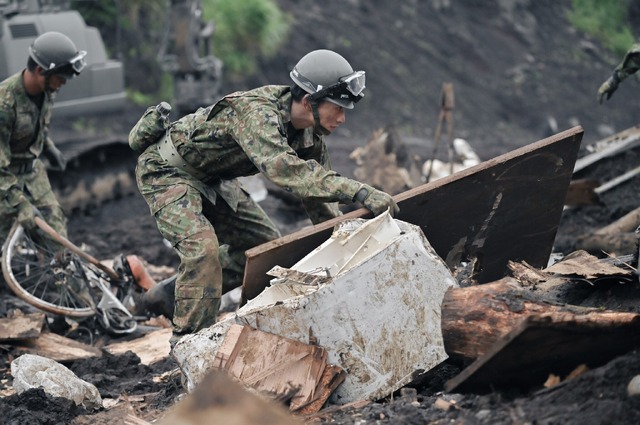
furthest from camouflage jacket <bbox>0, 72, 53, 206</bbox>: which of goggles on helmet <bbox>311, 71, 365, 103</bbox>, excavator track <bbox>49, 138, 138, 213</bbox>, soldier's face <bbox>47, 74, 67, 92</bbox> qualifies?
excavator track <bbox>49, 138, 138, 213</bbox>

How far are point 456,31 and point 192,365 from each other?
20647mm

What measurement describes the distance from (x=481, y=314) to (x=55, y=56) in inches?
186

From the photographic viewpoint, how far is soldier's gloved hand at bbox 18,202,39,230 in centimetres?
790

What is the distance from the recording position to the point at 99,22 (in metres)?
17.7

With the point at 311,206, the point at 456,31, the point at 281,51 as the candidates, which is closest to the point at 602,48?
the point at 456,31

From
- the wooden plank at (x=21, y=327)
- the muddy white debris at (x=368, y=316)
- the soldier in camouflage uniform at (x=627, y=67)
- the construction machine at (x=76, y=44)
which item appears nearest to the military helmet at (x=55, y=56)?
the wooden plank at (x=21, y=327)

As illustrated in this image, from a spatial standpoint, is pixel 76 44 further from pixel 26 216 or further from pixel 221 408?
pixel 221 408

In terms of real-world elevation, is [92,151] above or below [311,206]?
below

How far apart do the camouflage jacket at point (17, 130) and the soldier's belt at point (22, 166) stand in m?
0.02

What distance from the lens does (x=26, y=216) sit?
7.92 meters

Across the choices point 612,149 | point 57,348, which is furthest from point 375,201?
point 612,149

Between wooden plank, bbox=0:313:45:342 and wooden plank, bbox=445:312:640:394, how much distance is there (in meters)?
3.62

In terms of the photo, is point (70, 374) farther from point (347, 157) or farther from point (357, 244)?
point (347, 157)

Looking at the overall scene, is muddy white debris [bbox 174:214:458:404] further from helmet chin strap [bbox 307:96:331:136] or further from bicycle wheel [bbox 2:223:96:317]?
bicycle wheel [bbox 2:223:96:317]
